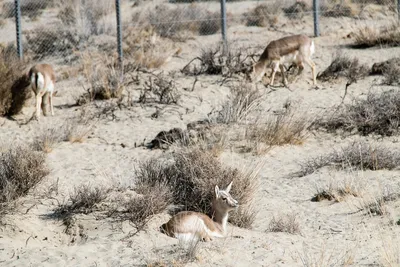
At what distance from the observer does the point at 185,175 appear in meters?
10.6

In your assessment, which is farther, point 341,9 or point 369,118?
point 341,9

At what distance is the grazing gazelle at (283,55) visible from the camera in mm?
17641

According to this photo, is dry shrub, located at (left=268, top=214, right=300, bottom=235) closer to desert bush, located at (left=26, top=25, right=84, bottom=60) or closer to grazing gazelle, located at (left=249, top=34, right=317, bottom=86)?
grazing gazelle, located at (left=249, top=34, right=317, bottom=86)

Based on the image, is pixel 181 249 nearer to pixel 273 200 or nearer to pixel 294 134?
pixel 273 200

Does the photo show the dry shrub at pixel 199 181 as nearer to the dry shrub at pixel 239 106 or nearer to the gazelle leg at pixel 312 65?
the dry shrub at pixel 239 106

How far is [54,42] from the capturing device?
836 inches

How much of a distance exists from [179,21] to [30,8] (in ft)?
26.9

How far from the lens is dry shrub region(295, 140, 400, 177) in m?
12.0

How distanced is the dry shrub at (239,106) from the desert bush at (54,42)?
6545mm

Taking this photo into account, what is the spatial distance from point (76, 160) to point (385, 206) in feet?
15.9

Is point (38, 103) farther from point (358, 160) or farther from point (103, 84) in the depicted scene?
point (358, 160)

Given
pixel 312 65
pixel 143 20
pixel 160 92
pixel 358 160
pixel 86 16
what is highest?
pixel 86 16

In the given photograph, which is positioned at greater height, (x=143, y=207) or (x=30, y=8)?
(x=30, y=8)

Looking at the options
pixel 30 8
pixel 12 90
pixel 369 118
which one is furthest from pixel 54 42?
pixel 369 118
